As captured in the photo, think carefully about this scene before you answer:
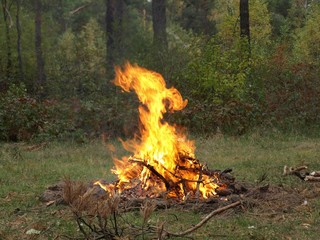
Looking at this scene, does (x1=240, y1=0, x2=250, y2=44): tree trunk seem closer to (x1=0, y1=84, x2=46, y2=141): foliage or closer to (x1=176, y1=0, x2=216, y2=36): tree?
(x1=0, y1=84, x2=46, y2=141): foliage

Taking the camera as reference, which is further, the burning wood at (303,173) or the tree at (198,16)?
the tree at (198,16)

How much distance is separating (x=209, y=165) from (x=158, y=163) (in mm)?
3300

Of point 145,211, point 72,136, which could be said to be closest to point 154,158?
point 145,211

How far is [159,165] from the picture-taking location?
867 centimetres

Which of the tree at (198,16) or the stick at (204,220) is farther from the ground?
the tree at (198,16)

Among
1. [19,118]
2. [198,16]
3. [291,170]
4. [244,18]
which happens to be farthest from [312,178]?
[198,16]

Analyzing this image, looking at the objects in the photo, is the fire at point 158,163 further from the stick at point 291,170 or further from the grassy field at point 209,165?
the stick at point 291,170

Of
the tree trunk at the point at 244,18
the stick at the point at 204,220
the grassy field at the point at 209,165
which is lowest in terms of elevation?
the grassy field at the point at 209,165

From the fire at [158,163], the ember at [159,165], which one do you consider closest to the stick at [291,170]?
the ember at [159,165]

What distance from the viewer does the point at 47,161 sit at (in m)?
12.9

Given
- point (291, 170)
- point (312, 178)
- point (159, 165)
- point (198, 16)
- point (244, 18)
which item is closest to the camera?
point (159, 165)

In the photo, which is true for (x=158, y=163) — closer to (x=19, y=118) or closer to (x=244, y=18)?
(x=19, y=118)

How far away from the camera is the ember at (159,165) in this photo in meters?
8.47

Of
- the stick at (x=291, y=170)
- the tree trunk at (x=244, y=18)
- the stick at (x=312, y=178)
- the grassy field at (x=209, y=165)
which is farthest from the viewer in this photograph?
the tree trunk at (x=244, y=18)
